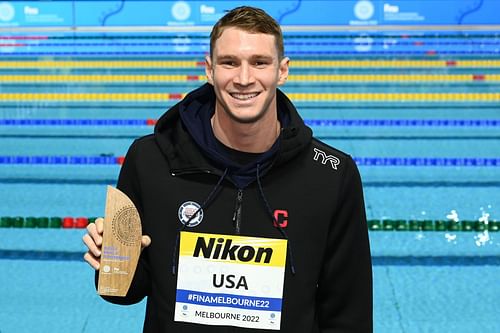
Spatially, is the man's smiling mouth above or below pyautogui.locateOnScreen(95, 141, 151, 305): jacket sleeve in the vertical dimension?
above

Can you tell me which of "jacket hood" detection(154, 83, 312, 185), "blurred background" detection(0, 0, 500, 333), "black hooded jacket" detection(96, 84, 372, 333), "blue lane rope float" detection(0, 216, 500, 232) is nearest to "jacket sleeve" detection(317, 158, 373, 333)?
"black hooded jacket" detection(96, 84, 372, 333)

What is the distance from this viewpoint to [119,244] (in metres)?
1.37

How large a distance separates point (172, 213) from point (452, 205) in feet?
11.9

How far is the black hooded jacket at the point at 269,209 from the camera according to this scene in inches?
55.7

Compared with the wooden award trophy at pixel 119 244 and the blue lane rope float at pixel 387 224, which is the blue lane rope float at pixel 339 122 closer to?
the blue lane rope float at pixel 387 224

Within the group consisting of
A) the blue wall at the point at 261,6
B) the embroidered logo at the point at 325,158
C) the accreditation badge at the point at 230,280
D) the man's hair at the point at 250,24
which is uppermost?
the blue wall at the point at 261,6

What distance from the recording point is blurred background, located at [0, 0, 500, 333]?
355 centimetres

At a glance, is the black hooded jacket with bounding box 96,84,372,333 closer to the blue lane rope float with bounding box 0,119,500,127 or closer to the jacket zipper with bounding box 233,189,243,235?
the jacket zipper with bounding box 233,189,243,235

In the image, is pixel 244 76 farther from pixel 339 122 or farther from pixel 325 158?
pixel 339 122

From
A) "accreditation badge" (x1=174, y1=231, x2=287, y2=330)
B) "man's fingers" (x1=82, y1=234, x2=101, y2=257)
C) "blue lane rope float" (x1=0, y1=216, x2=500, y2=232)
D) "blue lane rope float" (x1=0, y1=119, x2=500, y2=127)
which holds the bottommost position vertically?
"blue lane rope float" (x1=0, y1=216, x2=500, y2=232)

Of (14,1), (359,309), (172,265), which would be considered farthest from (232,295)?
(14,1)

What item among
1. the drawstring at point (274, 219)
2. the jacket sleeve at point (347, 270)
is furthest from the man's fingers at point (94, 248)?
the jacket sleeve at point (347, 270)

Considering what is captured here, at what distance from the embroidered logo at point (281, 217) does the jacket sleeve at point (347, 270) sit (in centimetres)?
9

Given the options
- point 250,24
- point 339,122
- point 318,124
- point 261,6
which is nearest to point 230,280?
point 250,24
